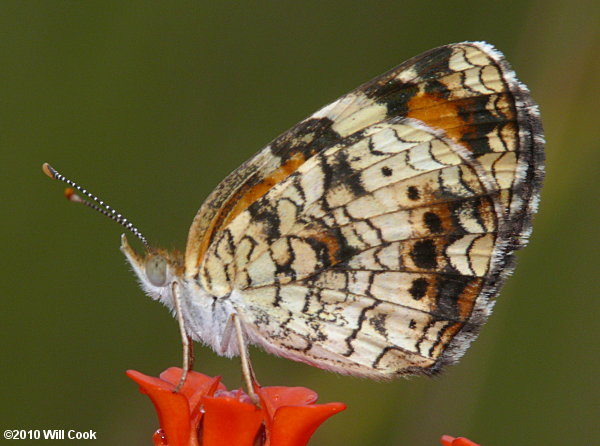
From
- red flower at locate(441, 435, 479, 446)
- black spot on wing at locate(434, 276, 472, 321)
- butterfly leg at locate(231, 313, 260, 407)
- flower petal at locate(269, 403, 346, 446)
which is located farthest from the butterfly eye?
red flower at locate(441, 435, 479, 446)

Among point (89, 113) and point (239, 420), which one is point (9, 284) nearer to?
point (89, 113)

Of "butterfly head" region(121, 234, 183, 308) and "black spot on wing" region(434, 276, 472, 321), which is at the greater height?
"butterfly head" region(121, 234, 183, 308)

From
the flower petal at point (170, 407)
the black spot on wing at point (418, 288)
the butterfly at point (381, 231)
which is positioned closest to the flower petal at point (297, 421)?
the flower petal at point (170, 407)

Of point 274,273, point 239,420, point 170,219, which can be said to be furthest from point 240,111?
point 239,420

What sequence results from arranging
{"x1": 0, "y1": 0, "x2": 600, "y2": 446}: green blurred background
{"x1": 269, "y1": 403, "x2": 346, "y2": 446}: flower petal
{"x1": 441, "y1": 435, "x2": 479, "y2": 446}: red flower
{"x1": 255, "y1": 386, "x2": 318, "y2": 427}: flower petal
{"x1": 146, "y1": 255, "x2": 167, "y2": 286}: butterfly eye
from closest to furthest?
{"x1": 441, "y1": 435, "x2": 479, "y2": 446}: red flower
{"x1": 269, "y1": 403, "x2": 346, "y2": 446}: flower petal
{"x1": 255, "y1": 386, "x2": 318, "y2": 427}: flower petal
{"x1": 146, "y1": 255, "x2": 167, "y2": 286}: butterfly eye
{"x1": 0, "y1": 0, "x2": 600, "y2": 446}: green blurred background

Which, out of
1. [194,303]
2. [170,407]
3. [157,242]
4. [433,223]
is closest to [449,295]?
[433,223]

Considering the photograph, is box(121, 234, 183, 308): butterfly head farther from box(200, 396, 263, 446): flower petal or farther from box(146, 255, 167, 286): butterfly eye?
box(200, 396, 263, 446): flower petal

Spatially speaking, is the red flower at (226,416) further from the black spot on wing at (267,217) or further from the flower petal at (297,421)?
the black spot on wing at (267,217)
